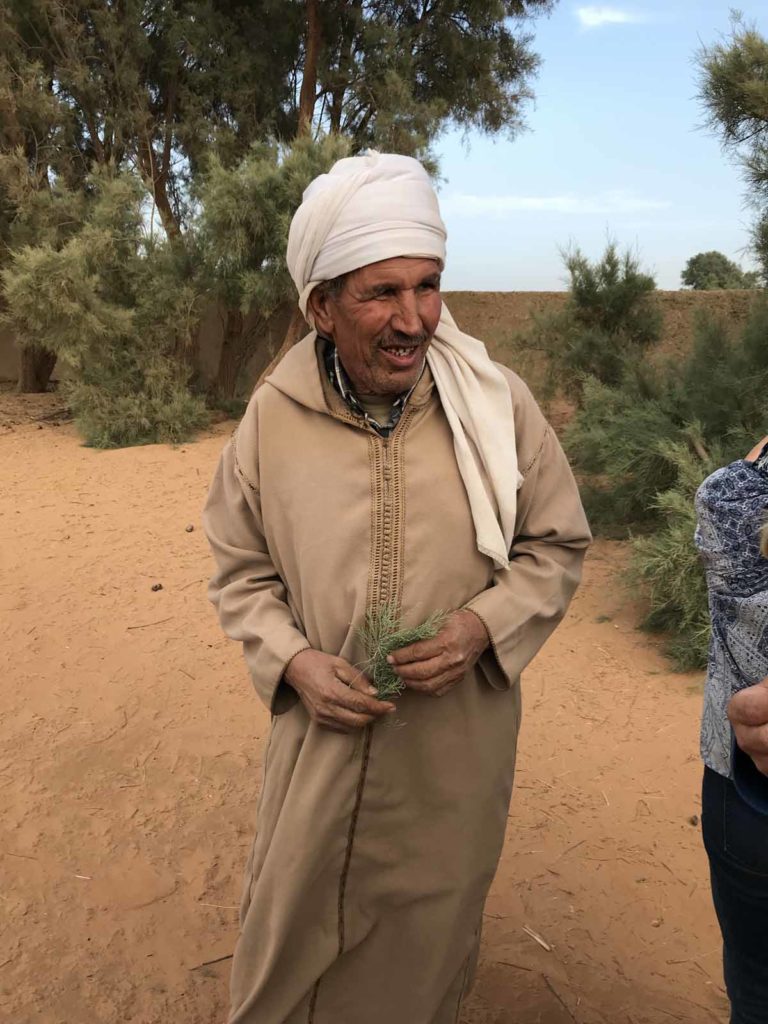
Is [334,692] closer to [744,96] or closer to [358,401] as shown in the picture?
[358,401]

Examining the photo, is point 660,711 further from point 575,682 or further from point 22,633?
point 22,633

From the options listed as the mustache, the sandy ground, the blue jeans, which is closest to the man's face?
the mustache

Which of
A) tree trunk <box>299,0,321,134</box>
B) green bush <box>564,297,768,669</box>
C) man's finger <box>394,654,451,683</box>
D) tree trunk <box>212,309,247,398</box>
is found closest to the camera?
man's finger <box>394,654,451,683</box>

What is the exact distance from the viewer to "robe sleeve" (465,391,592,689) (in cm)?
175

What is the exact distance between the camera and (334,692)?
166 cm

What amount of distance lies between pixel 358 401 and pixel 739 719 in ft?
3.14

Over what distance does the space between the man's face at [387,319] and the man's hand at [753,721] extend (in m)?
0.87

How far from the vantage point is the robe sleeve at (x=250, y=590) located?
1.77 metres

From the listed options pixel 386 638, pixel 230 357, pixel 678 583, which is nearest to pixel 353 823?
pixel 386 638

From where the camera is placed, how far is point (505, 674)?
178 cm

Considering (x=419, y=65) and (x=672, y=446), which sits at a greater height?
(x=419, y=65)

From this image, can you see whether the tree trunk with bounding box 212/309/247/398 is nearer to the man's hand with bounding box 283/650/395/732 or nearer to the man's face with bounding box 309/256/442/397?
the man's face with bounding box 309/256/442/397

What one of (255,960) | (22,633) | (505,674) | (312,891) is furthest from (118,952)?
(22,633)

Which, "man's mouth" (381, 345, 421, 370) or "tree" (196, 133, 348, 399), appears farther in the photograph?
"tree" (196, 133, 348, 399)
